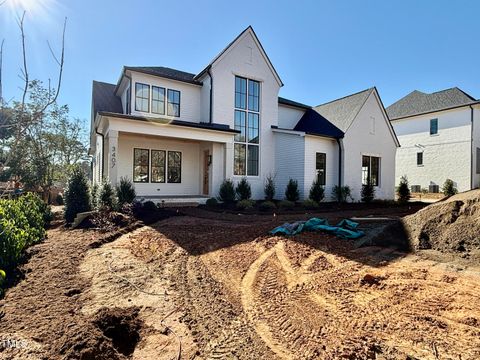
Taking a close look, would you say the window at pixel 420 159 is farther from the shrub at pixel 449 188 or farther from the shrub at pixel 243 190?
the shrub at pixel 243 190

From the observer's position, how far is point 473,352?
7.97 feet

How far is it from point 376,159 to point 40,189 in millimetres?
22397

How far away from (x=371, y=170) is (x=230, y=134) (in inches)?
381

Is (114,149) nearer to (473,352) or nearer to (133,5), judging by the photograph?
(133,5)

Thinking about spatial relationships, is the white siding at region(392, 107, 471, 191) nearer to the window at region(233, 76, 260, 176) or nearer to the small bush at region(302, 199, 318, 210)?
the small bush at region(302, 199, 318, 210)

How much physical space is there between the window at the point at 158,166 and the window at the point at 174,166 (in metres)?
0.36

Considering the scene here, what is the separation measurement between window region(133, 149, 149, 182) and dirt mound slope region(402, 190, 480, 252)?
11.4 m

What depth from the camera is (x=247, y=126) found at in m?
15.2

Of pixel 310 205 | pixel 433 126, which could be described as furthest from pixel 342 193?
pixel 433 126

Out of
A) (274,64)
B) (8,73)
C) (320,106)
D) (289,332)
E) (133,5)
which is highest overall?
(274,64)

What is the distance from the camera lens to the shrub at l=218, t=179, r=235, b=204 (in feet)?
43.5

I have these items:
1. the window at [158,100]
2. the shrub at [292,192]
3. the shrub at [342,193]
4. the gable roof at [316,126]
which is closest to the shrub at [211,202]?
the shrub at [292,192]

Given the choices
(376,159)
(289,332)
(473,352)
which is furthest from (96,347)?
(376,159)

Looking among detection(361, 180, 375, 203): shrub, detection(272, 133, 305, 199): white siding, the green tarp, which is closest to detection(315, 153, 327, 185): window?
detection(272, 133, 305, 199): white siding
